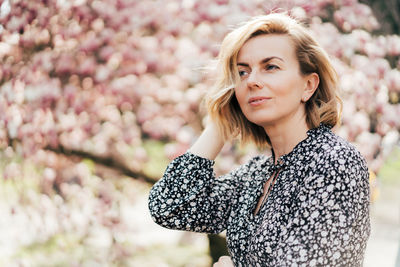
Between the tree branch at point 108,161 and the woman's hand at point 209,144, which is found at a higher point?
the woman's hand at point 209,144

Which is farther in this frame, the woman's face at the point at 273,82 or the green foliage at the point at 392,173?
the green foliage at the point at 392,173

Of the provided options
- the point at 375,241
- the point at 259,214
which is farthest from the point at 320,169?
the point at 375,241

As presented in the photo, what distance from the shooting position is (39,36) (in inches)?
107

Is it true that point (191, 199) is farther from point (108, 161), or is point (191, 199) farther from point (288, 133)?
point (108, 161)

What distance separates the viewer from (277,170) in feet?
5.22

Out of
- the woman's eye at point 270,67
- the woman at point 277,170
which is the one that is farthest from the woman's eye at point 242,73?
the woman's eye at point 270,67

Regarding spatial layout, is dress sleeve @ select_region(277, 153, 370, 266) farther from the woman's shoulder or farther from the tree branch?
the tree branch

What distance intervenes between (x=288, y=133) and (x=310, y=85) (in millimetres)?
195

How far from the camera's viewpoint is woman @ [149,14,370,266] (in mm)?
1249

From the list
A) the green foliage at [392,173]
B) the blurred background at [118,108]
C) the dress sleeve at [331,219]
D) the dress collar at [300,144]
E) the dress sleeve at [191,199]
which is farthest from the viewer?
the green foliage at [392,173]

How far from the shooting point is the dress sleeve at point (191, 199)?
1713mm

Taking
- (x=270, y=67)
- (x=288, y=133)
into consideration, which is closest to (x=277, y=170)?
(x=288, y=133)

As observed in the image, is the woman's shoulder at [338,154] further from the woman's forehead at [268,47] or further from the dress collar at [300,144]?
the woman's forehead at [268,47]

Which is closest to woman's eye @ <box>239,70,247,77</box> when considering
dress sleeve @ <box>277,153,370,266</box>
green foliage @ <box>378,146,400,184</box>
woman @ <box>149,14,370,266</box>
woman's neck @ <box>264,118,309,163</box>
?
woman @ <box>149,14,370,266</box>
